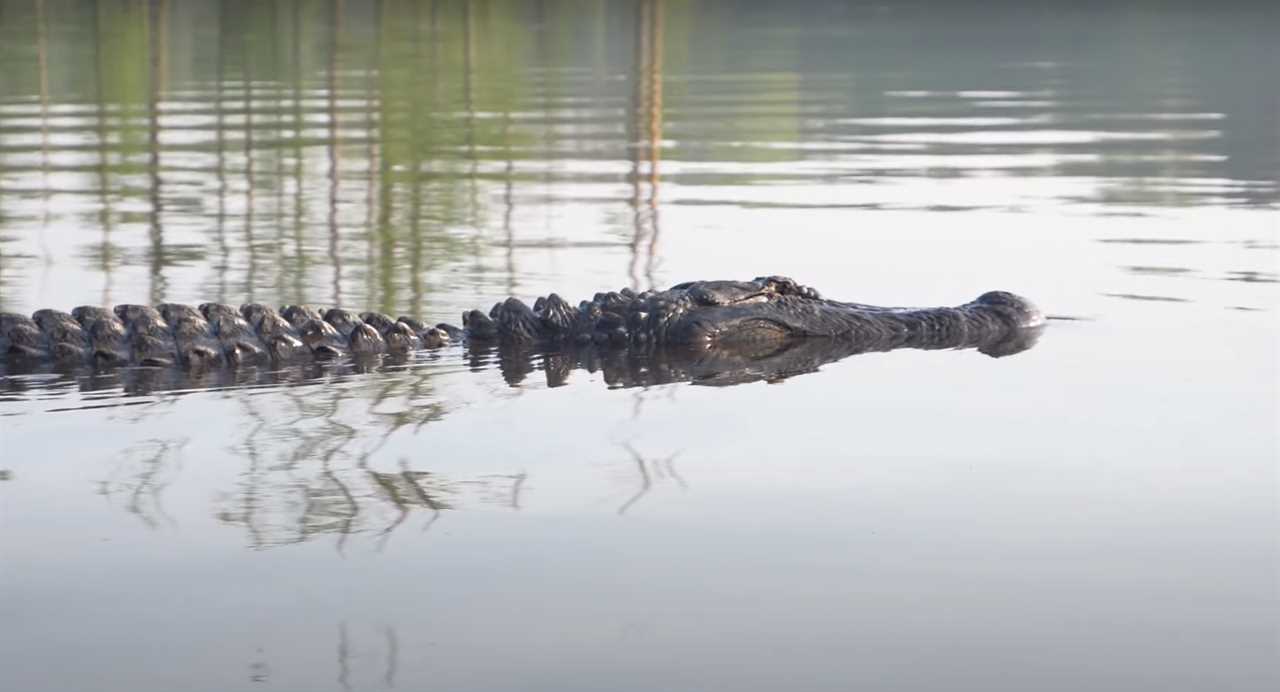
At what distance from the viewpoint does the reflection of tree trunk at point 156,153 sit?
40.5ft

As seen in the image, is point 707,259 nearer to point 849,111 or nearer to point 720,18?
point 849,111

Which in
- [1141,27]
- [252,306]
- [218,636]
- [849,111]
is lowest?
[218,636]

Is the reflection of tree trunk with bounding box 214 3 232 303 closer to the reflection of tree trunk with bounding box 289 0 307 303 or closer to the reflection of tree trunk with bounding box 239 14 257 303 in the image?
the reflection of tree trunk with bounding box 239 14 257 303

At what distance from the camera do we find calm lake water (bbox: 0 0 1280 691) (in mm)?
5586

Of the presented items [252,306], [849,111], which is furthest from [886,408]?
[849,111]

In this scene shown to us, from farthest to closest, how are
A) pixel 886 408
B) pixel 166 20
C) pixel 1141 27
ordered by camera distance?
1. pixel 166 20
2. pixel 1141 27
3. pixel 886 408

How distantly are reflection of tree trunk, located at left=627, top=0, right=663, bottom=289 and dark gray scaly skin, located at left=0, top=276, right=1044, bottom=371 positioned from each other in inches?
64.8

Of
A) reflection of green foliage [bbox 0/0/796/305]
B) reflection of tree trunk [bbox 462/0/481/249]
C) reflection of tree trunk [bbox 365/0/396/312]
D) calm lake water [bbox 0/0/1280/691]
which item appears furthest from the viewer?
reflection of tree trunk [bbox 462/0/481/249]

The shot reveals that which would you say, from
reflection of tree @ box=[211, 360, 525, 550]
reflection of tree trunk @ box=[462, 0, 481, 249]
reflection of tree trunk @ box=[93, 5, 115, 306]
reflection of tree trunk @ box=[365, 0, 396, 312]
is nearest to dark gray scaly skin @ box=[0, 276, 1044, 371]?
reflection of tree @ box=[211, 360, 525, 550]

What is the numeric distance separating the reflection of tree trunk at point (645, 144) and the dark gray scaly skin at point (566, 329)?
1.65 m

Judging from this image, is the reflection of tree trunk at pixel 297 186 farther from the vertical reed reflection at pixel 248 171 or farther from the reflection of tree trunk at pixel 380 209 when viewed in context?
the reflection of tree trunk at pixel 380 209

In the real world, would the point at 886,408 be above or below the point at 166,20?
below

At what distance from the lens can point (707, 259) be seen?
13055 mm

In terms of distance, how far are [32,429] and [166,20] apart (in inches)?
1753
